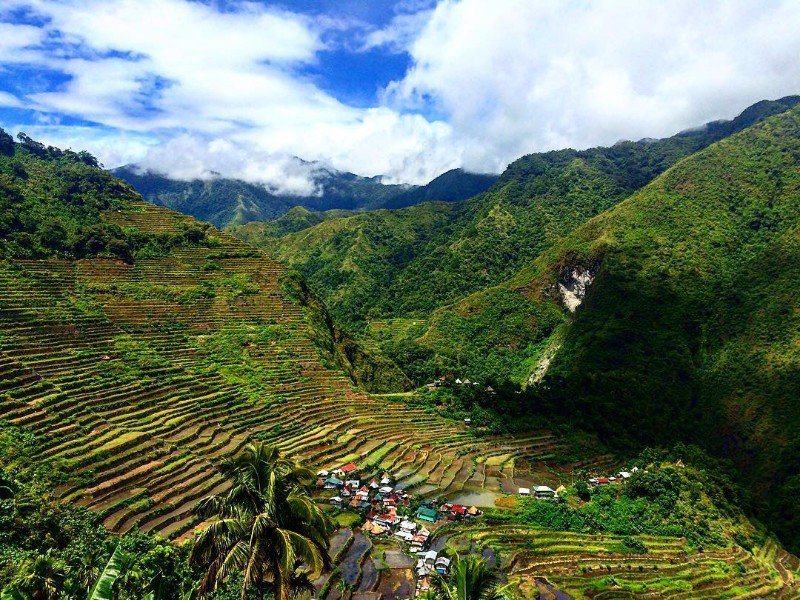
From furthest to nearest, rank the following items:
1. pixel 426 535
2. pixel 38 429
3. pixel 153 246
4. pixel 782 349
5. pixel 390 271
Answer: pixel 390 271 → pixel 782 349 → pixel 153 246 → pixel 426 535 → pixel 38 429

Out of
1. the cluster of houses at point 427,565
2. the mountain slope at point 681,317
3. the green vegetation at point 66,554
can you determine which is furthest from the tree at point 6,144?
the cluster of houses at point 427,565

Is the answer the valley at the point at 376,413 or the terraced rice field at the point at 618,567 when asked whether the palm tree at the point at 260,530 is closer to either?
the valley at the point at 376,413

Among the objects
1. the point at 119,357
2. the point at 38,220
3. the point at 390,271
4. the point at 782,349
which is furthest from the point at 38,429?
the point at 390,271

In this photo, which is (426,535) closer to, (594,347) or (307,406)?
(307,406)

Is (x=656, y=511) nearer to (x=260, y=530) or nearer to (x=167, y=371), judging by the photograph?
(x=260, y=530)

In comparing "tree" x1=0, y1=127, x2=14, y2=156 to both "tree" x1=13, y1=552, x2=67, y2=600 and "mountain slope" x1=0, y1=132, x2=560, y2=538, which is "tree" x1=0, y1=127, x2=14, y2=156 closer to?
"mountain slope" x1=0, y1=132, x2=560, y2=538
